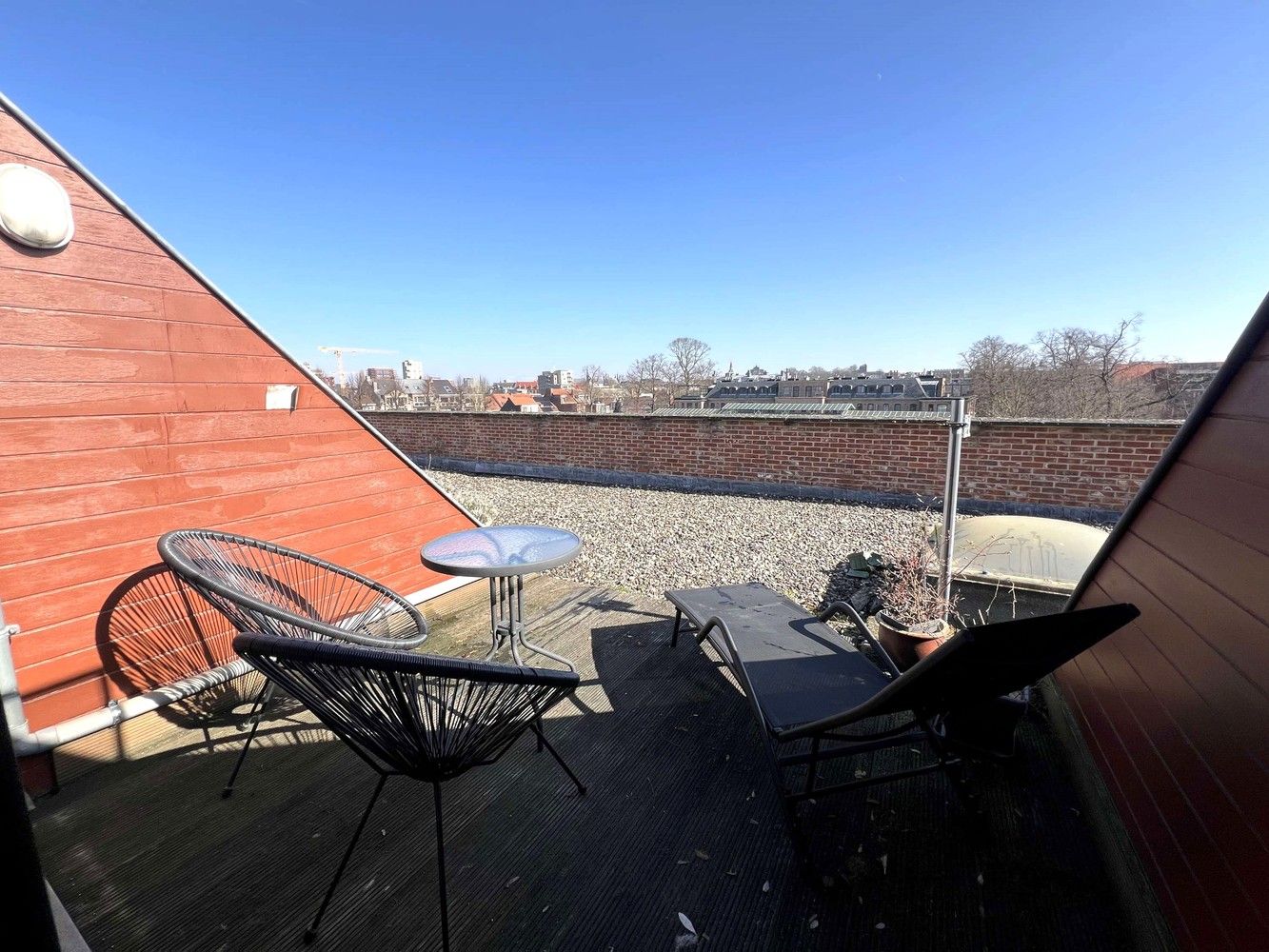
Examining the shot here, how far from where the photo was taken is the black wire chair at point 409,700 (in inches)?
48.8

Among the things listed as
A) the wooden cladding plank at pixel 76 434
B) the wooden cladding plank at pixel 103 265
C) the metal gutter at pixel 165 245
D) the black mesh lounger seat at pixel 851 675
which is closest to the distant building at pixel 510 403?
the metal gutter at pixel 165 245

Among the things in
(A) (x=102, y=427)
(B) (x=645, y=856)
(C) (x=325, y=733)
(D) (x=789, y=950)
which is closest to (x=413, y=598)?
(C) (x=325, y=733)

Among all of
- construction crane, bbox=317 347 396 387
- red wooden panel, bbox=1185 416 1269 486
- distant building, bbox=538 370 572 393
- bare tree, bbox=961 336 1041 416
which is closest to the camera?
red wooden panel, bbox=1185 416 1269 486

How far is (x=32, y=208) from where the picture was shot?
189 centimetres

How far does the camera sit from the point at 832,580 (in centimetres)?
400

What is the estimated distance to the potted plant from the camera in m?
2.39

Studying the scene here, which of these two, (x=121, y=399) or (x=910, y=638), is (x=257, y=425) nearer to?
(x=121, y=399)

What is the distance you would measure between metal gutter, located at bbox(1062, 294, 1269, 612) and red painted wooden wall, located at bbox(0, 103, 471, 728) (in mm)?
3658

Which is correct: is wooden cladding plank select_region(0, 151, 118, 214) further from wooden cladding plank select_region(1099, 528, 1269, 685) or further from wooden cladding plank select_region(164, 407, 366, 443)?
wooden cladding plank select_region(1099, 528, 1269, 685)

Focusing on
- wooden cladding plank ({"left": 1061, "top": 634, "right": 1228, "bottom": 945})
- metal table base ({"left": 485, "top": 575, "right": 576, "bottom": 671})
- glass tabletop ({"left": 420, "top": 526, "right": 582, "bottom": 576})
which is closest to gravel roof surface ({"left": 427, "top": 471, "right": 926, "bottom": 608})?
metal table base ({"left": 485, "top": 575, "right": 576, "bottom": 671})

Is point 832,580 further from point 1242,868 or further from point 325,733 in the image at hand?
point 325,733

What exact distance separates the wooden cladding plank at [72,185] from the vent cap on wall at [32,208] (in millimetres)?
24

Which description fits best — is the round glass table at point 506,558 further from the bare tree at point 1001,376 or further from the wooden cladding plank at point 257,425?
the bare tree at point 1001,376

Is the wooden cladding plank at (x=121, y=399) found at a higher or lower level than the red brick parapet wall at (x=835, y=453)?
higher
